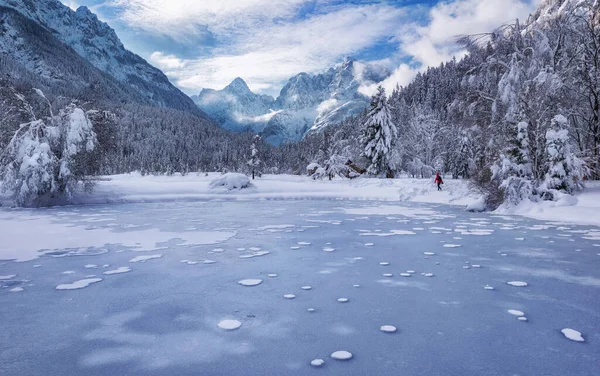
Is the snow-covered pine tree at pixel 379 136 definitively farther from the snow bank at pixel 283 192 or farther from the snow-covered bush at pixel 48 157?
the snow-covered bush at pixel 48 157

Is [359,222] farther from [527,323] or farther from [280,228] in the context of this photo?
[527,323]

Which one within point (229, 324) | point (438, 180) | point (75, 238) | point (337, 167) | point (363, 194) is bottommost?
point (75, 238)

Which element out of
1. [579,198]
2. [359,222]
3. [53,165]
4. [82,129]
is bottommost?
[359,222]

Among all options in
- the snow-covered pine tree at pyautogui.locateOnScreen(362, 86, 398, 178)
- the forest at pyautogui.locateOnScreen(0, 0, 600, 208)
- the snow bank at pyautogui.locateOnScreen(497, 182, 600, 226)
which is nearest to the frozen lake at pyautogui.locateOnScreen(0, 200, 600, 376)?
the snow bank at pyautogui.locateOnScreen(497, 182, 600, 226)

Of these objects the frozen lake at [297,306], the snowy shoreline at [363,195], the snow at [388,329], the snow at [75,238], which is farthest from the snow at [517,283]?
the snowy shoreline at [363,195]

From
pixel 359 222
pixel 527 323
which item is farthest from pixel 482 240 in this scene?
pixel 527 323

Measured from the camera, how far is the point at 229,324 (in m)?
4.04

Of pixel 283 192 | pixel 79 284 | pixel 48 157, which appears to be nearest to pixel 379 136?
pixel 283 192

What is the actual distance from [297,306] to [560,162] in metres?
15.2

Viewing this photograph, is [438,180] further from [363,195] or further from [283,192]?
[283,192]

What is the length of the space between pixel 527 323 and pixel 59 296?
6.14 metres

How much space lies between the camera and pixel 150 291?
5.26 meters

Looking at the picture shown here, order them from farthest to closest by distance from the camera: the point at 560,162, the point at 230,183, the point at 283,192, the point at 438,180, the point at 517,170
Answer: the point at 283,192, the point at 230,183, the point at 438,180, the point at 517,170, the point at 560,162

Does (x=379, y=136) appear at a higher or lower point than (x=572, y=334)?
higher
